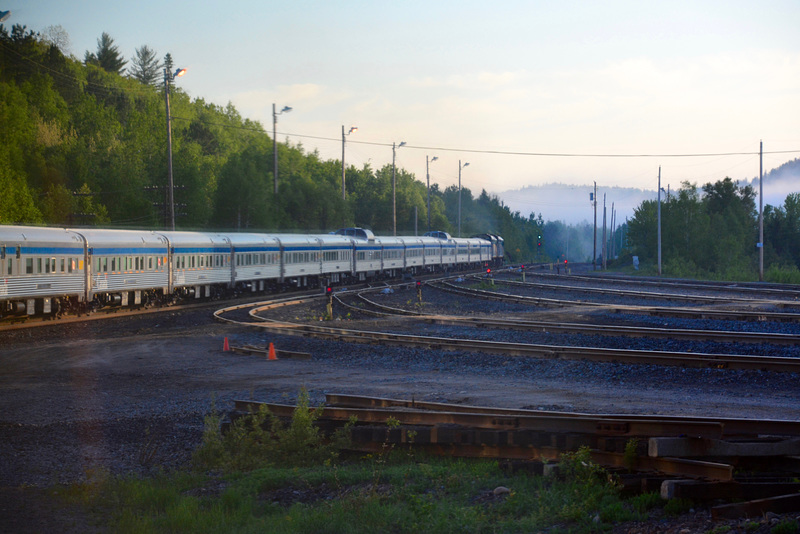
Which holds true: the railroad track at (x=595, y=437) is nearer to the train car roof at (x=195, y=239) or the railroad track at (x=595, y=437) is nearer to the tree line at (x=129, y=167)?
the train car roof at (x=195, y=239)

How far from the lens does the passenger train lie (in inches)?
970

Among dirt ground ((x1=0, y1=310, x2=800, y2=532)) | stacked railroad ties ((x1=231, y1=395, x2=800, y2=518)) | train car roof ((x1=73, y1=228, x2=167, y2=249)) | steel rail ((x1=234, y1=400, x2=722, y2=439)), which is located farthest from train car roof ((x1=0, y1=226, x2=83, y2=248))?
stacked railroad ties ((x1=231, y1=395, x2=800, y2=518))

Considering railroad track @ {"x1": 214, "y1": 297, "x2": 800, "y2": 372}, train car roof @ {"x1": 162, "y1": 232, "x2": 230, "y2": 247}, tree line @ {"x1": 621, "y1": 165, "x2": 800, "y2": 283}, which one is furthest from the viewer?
tree line @ {"x1": 621, "y1": 165, "x2": 800, "y2": 283}

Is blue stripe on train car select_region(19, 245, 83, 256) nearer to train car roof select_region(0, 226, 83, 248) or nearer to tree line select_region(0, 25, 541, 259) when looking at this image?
train car roof select_region(0, 226, 83, 248)

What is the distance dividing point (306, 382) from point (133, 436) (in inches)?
166

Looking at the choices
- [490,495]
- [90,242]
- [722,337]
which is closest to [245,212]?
[90,242]

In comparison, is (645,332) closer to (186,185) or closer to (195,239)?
(195,239)

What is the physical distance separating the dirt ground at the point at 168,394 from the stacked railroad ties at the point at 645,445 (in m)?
2.51

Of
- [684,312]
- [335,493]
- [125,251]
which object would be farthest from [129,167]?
[335,493]

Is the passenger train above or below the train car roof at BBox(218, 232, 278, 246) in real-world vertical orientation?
below

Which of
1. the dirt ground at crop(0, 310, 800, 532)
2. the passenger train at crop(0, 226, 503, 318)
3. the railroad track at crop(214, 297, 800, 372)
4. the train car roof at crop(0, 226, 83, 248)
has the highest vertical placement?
the train car roof at crop(0, 226, 83, 248)

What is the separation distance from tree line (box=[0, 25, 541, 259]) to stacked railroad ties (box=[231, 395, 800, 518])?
40.2 metres

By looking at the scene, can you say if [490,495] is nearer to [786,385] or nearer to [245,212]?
[786,385]

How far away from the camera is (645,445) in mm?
7156
